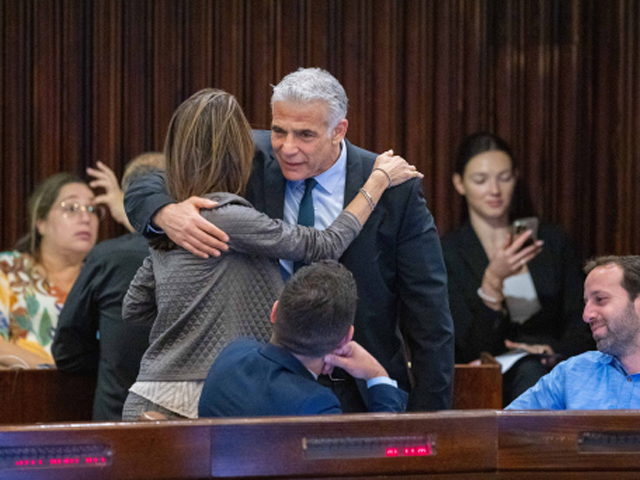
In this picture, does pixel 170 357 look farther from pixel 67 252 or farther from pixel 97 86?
pixel 97 86

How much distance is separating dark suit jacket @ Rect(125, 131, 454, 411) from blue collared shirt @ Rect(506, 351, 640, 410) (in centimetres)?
25

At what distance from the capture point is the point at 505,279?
4.23 metres

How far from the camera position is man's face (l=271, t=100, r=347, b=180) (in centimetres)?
245

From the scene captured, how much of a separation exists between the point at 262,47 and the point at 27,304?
1576 mm

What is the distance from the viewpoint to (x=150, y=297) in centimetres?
244

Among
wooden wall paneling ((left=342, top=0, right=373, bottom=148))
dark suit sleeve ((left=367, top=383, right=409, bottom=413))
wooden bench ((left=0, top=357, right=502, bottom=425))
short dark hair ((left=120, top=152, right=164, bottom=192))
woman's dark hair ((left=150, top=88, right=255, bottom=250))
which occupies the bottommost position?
wooden bench ((left=0, top=357, right=502, bottom=425))

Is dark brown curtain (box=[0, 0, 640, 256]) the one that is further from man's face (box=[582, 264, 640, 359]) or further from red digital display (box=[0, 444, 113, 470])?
red digital display (box=[0, 444, 113, 470])

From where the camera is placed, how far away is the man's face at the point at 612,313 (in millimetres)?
2371

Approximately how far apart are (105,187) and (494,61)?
6.33 ft

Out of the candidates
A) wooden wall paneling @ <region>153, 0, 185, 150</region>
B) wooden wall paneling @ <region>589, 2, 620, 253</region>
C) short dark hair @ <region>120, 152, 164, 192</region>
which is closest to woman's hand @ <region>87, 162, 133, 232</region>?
wooden wall paneling @ <region>153, 0, 185, 150</region>

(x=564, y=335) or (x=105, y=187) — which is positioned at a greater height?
(x=105, y=187)

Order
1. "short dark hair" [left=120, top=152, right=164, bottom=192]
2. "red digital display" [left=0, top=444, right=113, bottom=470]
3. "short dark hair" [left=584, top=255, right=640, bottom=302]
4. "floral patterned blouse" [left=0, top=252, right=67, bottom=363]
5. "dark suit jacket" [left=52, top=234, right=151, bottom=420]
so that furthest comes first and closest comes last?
1. "floral patterned blouse" [left=0, top=252, right=67, bottom=363]
2. "short dark hair" [left=120, top=152, right=164, bottom=192]
3. "dark suit jacket" [left=52, top=234, right=151, bottom=420]
4. "short dark hair" [left=584, top=255, right=640, bottom=302]
5. "red digital display" [left=0, top=444, right=113, bottom=470]

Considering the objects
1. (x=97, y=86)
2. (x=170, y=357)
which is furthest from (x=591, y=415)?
(x=97, y=86)

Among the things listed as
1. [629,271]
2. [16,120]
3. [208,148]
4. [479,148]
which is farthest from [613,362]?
[16,120]
